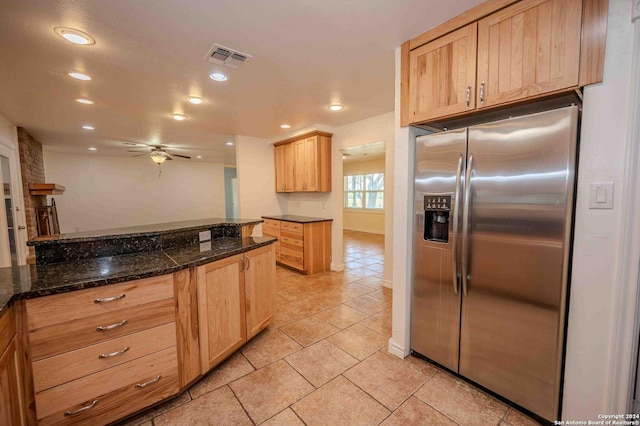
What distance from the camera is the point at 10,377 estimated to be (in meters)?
1.08

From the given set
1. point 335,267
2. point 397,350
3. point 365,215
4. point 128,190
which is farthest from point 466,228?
point 128,190

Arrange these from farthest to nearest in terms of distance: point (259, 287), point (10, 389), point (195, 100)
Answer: point (195, 100)
point (259, 287)
point (10, 389)

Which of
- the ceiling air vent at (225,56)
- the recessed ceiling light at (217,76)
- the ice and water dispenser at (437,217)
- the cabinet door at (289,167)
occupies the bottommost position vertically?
the ice and water dispenser at (437,217)

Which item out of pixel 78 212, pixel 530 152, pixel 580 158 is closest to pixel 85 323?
pixel 530 152

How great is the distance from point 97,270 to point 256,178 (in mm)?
3773

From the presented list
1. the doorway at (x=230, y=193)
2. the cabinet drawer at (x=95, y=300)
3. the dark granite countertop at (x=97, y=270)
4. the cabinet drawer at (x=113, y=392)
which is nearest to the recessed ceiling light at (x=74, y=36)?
the dark granite countertop at (x=97, y=270)

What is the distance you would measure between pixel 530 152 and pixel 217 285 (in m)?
2.20

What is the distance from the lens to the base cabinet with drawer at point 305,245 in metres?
4.25

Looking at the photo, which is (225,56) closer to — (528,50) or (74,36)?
(74,36)

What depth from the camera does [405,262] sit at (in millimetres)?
2061

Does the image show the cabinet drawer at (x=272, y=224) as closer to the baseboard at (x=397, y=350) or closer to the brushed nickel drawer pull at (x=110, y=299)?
the baseboard at (x=397, y=350)

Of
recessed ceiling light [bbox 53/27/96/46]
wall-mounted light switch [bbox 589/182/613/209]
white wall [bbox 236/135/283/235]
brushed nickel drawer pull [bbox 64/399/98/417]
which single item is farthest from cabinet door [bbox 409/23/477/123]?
white wall [bbox 236/135/283/235]

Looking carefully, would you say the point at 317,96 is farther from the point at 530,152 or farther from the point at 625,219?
the point at 625,219

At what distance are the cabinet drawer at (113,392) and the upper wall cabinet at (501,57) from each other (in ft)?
7.93
